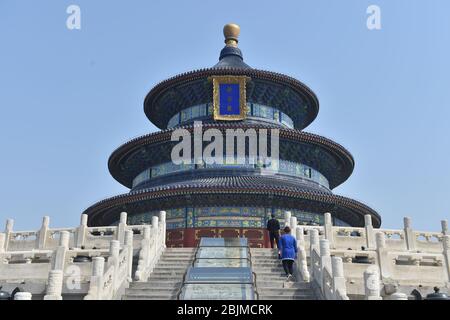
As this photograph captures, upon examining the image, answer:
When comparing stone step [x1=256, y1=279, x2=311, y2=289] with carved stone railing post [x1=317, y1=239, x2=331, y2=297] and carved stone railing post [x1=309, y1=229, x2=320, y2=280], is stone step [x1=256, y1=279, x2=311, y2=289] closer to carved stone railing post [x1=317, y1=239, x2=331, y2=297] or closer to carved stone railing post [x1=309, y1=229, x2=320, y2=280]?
carved stone railing post [x1=309, y1=229, x2=320, y2=280]

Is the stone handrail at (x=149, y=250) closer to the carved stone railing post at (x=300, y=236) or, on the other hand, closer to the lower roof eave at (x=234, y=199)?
the carved stone railing post at (x=300, y=236)

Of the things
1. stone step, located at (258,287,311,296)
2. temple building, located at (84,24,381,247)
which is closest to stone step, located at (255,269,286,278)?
stone step, located at (258,287,311,296)

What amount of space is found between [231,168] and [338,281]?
760 inches

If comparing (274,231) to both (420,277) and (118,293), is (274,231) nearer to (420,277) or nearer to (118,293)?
(420,277)

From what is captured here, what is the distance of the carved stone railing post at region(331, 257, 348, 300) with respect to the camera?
12.4 metres

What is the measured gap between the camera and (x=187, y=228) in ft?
95.1

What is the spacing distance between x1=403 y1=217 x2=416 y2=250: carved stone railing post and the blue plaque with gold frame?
562 inches

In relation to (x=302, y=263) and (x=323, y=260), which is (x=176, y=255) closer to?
(x=302, y=263)

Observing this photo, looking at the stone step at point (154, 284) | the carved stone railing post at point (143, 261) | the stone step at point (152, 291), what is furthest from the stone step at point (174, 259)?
the stone step at point (152, 291)

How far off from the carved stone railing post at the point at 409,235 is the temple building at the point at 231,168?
24.3 feet

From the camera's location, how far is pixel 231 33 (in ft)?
135

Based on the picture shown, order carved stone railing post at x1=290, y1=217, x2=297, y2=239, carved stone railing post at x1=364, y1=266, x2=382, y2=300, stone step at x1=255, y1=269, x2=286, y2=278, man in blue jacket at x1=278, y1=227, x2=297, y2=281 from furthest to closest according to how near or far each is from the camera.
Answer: carved stone railing post at x1=290, y1=217, x2=297, y2=239 → stone step at x1=255, y1=269, x2=286, y2=278 → man in blue jacket at x1=278, y1=227, x2=297, y2=281 → carved stone railing post at x1=364, y1=266, x2=382, y2=300

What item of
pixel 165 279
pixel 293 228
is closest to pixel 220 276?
pixel 165 279
